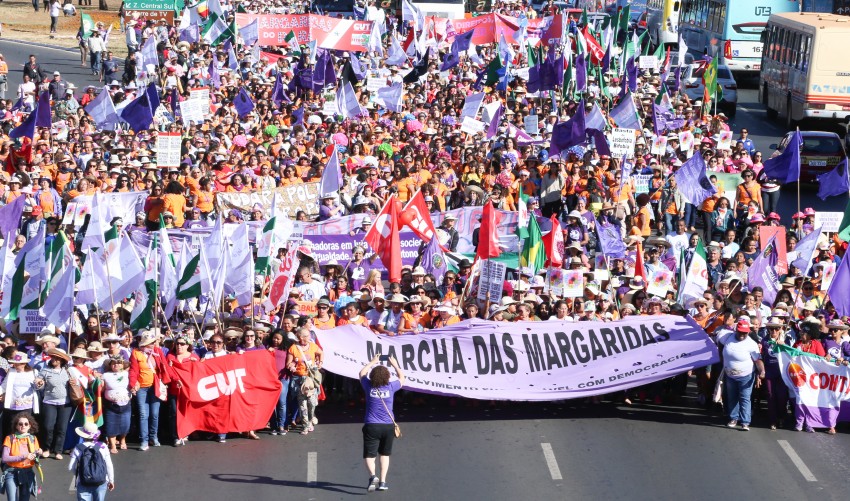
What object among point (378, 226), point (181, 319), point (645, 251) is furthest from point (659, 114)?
point (181, 319)

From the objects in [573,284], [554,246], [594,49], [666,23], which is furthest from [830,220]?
[666,23]

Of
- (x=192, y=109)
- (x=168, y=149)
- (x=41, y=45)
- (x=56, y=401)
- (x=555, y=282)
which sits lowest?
(x=41, y=45)

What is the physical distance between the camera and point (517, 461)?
15195 millimetres

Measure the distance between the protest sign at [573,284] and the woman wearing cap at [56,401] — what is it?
603 cm

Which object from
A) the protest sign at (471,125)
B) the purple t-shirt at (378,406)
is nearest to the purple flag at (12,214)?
the purple t-shirt at (378,406)

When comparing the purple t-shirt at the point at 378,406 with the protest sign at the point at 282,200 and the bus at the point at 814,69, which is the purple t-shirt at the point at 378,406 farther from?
the bus at the point at 814,69

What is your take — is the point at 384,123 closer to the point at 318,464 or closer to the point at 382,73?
the point at 382,73

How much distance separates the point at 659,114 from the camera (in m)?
29.0

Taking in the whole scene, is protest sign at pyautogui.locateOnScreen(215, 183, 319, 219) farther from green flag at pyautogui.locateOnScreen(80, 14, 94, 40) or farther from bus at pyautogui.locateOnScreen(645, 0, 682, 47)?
bus at pyautogui.locateOnScreen(645, 0, 682, 47)

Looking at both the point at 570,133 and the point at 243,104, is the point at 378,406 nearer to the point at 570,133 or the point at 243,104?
the point at 570,133

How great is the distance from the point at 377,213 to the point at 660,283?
5616mm

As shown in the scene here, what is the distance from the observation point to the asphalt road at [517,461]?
47.0 feet

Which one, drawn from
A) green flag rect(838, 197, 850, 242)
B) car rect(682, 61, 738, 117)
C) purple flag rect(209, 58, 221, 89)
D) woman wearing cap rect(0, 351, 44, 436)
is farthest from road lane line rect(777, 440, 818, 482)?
car rect(682, 61, 738, 117)

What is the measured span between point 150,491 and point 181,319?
4416mm
